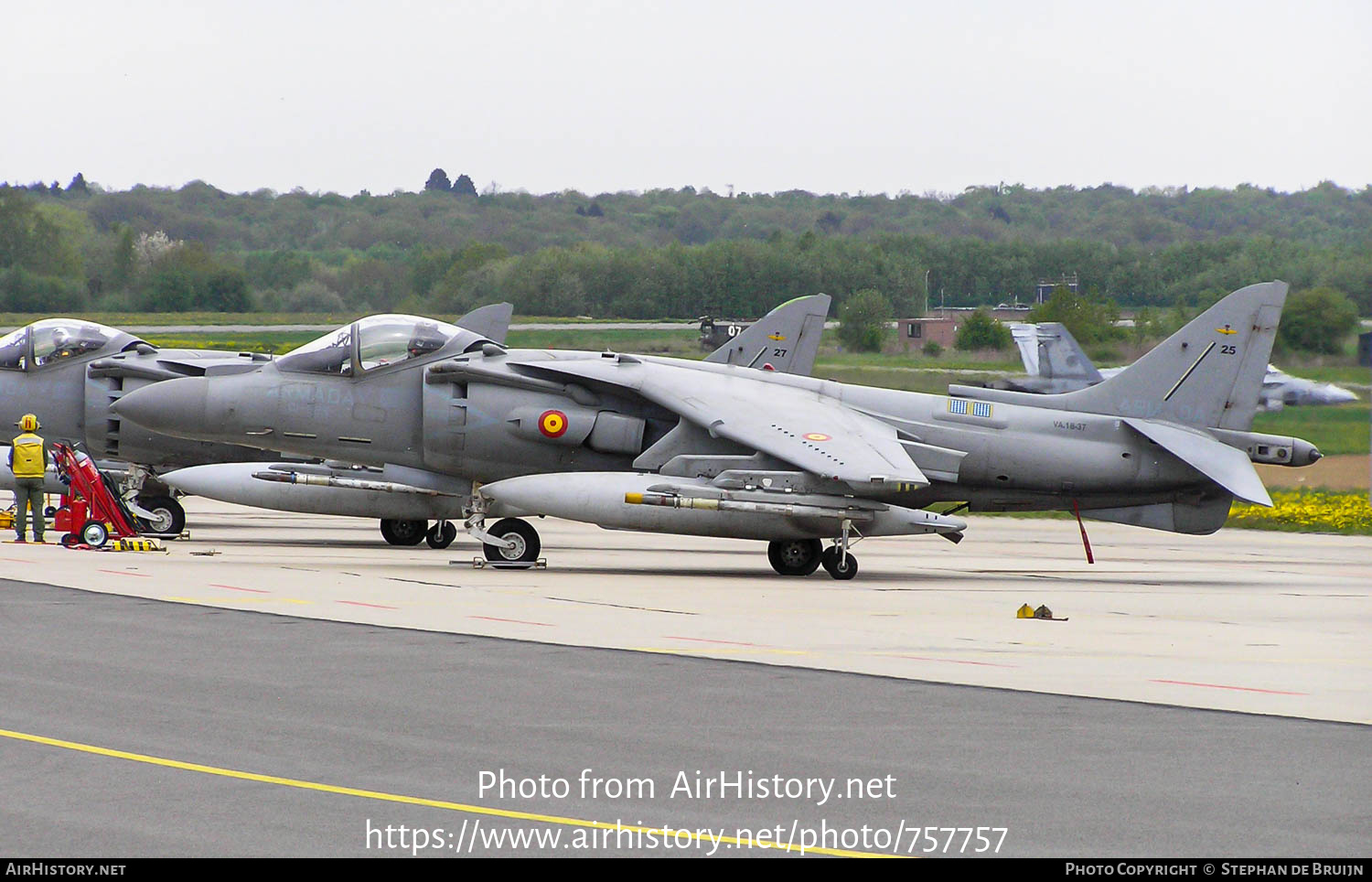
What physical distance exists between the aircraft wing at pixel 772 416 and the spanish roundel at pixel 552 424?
0.46 meters

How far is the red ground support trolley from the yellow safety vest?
0.20 meters

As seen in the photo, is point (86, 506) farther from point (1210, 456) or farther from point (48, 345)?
point (1210, 456)

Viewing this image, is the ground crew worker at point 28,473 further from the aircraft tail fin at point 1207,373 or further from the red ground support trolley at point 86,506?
the aircraft tail fin at point 1207,373

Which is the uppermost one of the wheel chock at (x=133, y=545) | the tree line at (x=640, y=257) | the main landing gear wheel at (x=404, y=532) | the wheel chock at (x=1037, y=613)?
the tree line at (x=640, y=257)

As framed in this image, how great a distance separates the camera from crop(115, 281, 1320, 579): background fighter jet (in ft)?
58.8

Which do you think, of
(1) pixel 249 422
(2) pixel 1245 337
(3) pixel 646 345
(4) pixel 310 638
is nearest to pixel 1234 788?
(4) pixel 310 638

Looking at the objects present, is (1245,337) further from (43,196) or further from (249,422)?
(43,196)

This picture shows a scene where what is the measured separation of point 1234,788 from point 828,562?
33.2 ft

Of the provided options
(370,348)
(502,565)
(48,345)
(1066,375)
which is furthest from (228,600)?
(1066,375)

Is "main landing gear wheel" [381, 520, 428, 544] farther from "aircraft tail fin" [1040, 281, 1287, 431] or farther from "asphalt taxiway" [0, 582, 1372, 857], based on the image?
"asphalt taxiway" [0, 582, 1372, 857]

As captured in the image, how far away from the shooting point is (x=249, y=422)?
60.2 feet

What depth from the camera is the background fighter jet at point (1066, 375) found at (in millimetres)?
33156

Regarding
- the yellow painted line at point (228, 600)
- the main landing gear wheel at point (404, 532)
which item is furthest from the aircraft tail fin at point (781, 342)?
the yellow painted line at point (228, 600)
